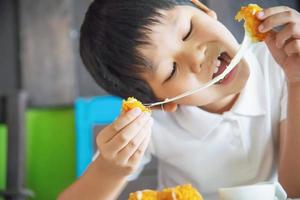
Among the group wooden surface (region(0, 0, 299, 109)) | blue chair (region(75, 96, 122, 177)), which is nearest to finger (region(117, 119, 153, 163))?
blue chair (region(75, 96, 122, 177))

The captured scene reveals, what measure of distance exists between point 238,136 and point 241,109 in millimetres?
22

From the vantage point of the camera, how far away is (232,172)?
1.16ft

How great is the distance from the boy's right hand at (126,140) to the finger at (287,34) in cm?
9

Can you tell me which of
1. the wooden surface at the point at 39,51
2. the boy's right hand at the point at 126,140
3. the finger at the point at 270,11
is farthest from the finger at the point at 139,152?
the wooden surface at the point at 39,51

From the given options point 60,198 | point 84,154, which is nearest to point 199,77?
point 60,198

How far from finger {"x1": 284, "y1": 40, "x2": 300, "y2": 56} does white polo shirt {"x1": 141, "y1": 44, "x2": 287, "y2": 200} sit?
0.01 m

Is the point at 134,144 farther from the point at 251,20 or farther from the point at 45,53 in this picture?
the point at 45,53

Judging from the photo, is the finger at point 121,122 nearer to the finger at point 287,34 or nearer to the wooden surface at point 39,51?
the finger at point 287,34

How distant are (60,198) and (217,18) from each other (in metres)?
0.21

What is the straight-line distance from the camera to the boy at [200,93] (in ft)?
0.97

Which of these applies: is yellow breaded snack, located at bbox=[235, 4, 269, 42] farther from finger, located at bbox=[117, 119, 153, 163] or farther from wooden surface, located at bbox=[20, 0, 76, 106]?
wooden surface, located at bbox=[20, 0, 76, 106]

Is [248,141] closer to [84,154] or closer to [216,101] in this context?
[216,101]

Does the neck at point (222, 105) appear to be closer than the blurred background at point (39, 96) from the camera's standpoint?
Yes

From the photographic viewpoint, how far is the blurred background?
722mm
